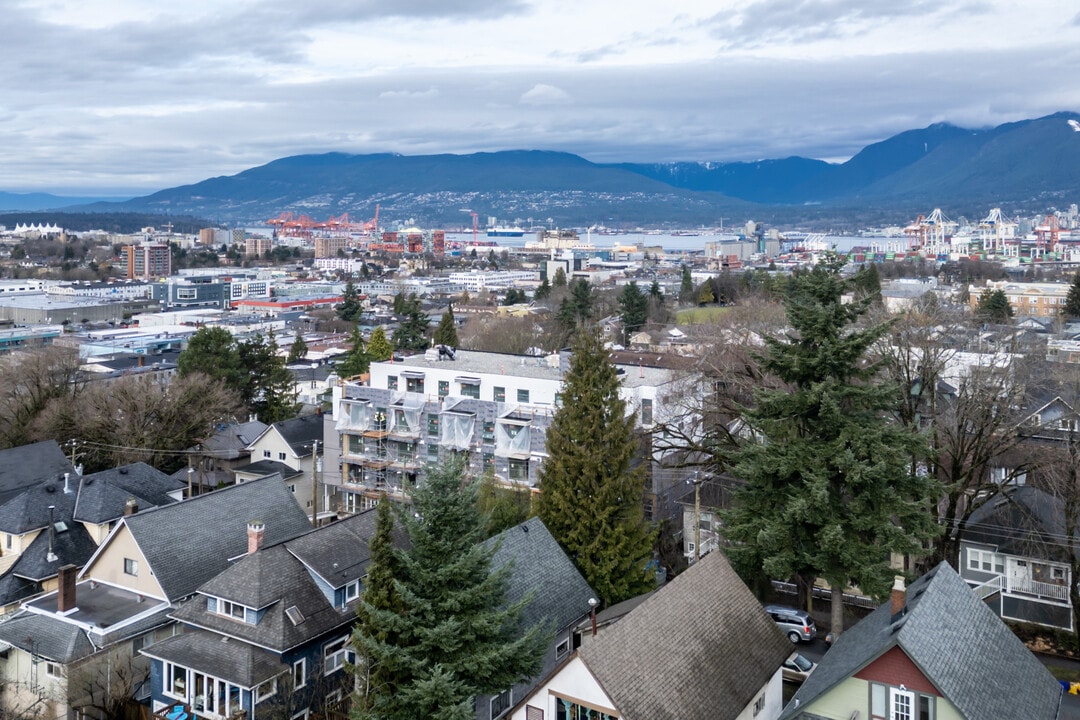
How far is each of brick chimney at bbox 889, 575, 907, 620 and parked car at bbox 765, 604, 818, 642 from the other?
22.1ft

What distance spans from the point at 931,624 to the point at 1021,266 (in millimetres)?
155856

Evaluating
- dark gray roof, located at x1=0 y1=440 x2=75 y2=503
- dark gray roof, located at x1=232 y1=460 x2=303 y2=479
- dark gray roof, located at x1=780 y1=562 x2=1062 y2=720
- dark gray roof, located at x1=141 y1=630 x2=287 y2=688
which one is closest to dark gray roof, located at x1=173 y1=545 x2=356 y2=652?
dark gray roof, located at x1=141 y1=630 x2=287 y2=688

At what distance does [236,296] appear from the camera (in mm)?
136000

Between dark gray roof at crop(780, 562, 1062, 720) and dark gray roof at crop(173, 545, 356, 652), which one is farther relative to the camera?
dark gray roof at crop(173, 545, 356, 652)

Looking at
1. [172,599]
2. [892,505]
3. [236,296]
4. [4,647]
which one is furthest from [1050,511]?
[236,296]

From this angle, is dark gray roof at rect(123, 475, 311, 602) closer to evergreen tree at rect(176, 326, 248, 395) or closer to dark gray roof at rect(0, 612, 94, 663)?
dark gray roof at rect(0, 612, 94, 663)

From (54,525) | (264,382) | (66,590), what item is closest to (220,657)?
(66,590)

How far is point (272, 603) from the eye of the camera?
17.4m

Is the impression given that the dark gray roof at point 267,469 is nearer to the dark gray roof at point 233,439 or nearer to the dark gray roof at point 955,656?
the dark gray roof at point 233,439

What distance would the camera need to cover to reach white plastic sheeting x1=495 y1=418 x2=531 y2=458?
30.0 metres

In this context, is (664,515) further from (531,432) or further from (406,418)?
(406,418)

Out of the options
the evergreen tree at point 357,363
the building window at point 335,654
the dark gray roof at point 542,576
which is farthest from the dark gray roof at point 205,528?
the evergreen tree at point 357,363

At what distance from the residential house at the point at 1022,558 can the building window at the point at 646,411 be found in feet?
35.8

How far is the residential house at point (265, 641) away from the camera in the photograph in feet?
54.6
